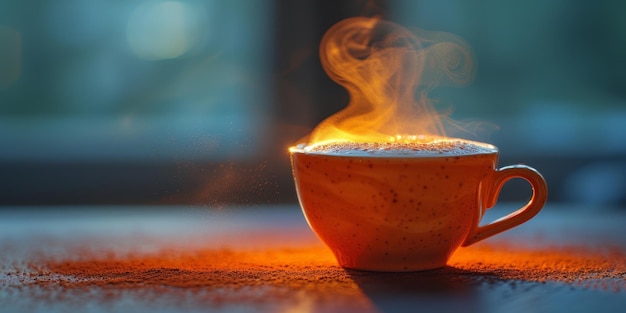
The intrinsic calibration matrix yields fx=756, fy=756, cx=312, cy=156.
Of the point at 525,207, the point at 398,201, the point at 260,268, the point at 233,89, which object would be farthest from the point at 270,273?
the point at 233,89

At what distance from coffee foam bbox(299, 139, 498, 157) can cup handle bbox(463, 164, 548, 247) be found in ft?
0.10

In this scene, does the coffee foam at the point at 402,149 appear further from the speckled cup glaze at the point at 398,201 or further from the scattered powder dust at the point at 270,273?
the scattered powder dust at the point at 270,273

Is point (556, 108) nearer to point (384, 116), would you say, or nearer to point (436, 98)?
point (436, 98)

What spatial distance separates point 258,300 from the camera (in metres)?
0.59

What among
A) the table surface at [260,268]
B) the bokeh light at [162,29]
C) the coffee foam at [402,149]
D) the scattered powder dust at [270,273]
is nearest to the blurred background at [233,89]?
the bokeh light at [162,29]

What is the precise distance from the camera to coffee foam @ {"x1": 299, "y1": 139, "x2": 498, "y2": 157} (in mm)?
667

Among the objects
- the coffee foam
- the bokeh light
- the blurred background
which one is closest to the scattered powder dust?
the coffee foam

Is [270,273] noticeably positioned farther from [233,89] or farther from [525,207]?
[233,89]

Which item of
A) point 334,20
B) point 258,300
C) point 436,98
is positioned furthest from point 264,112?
point 258,300

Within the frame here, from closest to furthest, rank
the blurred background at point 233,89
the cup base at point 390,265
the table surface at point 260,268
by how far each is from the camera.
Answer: the table surface at point 260,268 < the cup base at point 390,265 < the blurred background at point 233,89

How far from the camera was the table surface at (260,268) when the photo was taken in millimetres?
589

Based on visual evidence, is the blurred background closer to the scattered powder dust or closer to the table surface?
the table surface

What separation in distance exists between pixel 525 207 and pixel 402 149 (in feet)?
0.45

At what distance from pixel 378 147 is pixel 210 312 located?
0.74 ft
